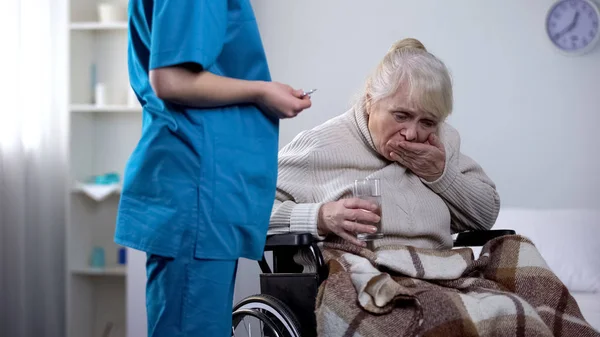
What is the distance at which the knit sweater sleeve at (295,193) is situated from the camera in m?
1.72

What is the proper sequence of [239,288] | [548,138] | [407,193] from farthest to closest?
1. [239,288]
2. [548,138]
3. [407,193]

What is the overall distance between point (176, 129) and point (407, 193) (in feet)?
2.85

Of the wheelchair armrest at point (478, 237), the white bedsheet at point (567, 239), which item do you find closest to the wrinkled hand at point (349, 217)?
the wheelchair armrest at point (478, 237)

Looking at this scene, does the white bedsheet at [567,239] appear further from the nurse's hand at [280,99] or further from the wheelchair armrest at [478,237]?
the nurse's hand at [280,99]

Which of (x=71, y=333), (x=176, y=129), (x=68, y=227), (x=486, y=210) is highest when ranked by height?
(x=176, y=129)

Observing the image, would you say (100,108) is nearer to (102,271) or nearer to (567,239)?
(102,271)

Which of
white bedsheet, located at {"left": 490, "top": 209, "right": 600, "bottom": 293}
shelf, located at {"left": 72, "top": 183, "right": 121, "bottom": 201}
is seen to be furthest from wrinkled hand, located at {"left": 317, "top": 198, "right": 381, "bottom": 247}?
shelf, located at {"left": 72, "top": 183, "right": 121, "bottom": 201}

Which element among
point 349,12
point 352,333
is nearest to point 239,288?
point 349,12

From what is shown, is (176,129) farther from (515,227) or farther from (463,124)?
(463,124)

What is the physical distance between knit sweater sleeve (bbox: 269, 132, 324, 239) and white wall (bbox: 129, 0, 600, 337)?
1574 mm

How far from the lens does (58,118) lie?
3289 mm

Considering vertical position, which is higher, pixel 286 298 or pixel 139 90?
pixel 139 90

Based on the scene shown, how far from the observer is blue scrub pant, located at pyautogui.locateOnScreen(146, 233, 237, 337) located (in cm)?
109

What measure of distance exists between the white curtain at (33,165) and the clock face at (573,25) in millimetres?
2116
